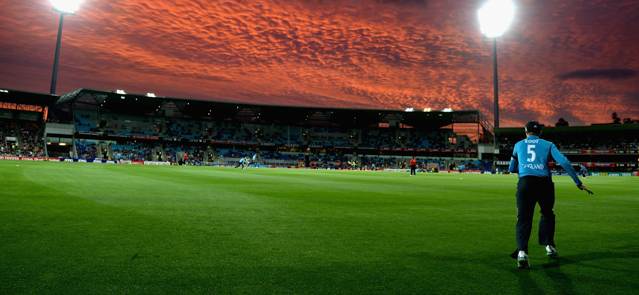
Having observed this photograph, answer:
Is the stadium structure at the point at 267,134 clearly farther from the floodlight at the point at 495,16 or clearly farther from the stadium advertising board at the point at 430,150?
the floodlight at the point at 495,16

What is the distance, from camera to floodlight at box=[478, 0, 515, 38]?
46594 mm

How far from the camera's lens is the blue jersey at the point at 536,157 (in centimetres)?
489

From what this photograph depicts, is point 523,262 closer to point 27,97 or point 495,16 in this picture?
point 495,16

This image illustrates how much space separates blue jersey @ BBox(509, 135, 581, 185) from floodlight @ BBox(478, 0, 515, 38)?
49.5 metres

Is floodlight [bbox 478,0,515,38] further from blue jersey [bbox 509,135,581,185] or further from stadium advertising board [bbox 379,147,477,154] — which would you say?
blue jersey [bbox 509,135,581,185]

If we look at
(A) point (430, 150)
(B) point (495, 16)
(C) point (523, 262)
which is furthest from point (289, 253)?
(A) point (430, 150)

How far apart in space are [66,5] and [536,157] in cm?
6659

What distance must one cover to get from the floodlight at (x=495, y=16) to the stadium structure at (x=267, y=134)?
2615 cm

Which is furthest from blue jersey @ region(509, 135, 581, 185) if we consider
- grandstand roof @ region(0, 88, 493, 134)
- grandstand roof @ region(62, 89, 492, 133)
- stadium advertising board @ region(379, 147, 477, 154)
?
stadium advertising board @ region(379, 147, 477, 154)

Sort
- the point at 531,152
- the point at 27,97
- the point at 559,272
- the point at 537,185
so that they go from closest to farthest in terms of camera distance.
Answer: the point at 559,272 < the point at 537,185 < the point at 531,152 < the point at 27,97

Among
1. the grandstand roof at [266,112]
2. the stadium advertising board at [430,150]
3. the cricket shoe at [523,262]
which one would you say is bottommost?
the cricket shoe at [523,262]

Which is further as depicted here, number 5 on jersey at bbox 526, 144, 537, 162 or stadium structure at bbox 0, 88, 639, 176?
stadium structure at bbox 0, 88, 639, 176

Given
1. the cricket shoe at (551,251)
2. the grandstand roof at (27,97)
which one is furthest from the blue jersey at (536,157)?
the grandstand roof at (27,97)

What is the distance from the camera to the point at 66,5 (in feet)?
175
